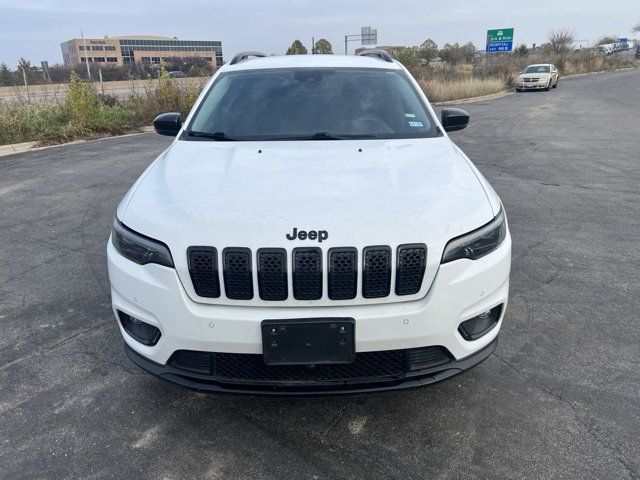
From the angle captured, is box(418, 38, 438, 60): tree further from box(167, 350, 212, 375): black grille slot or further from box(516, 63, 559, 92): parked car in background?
box(167, 350, 212, 375): black grille slot

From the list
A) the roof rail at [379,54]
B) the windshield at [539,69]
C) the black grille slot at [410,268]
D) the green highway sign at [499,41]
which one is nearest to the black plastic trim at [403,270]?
the black grille slot at [410,268]

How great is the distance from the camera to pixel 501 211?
2.61m

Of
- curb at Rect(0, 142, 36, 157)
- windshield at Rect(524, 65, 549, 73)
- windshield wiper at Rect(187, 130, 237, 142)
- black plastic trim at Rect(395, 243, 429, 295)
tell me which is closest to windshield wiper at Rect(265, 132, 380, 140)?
windshield wiper at Rect(187, 130, 237, 142)

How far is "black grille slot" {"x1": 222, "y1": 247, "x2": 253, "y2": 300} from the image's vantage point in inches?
83.3

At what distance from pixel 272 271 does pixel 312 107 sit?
72.1 inches

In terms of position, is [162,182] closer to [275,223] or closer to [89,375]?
[275,223]

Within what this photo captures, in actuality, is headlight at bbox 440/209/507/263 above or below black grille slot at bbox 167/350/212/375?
above

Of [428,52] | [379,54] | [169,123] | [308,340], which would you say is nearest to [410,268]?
[308,340]

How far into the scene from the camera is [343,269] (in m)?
2.11

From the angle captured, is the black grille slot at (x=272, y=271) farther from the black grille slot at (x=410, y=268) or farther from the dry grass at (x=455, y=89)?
the dry grass at (x=455, y=89)

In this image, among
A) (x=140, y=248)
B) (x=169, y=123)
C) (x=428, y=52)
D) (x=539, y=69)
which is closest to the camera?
(x=140, y=248)

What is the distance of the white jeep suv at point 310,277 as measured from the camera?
2107mm

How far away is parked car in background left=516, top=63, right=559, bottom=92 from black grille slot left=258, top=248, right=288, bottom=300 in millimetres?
30130

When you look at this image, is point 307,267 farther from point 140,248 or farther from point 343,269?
point 140,248
